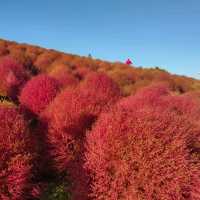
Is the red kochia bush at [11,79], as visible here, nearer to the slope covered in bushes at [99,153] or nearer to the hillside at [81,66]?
the slope covered in bushes at [99,153]

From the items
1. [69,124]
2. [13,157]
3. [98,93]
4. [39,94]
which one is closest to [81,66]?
[98,93]

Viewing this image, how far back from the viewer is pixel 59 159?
1948cm

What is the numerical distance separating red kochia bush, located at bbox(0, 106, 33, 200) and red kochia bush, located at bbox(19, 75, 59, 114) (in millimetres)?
7986

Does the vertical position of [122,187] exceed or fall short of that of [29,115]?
it falls short

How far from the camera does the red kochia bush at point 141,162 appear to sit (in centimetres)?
1295

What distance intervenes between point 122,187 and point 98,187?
48.4 inches

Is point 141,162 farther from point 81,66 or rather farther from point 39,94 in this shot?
point 81,66

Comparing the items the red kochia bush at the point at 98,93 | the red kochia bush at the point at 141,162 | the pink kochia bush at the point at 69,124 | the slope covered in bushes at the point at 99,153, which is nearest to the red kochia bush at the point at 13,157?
the slope covered in bushes at the point at 99,153

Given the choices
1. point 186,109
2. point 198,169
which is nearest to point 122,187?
point 198,169

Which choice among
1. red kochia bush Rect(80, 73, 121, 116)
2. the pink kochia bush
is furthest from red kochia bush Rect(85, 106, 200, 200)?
red kochia bush Rect(80, 73, 121, 116)

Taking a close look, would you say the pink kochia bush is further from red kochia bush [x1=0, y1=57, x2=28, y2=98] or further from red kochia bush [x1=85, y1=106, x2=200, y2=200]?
red kochia bush [x1=0, y1=57, x2=28, y2=98]

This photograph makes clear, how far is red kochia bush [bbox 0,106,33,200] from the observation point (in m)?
14.1

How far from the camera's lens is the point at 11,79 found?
33688 mm

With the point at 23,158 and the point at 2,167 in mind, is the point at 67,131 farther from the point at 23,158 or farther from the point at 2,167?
the point at 2,167
